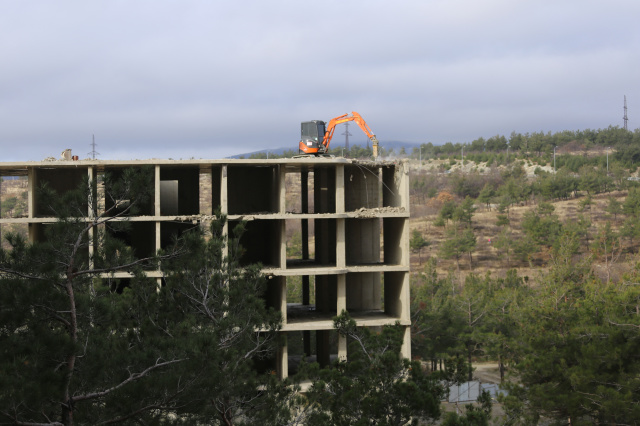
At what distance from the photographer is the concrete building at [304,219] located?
82.6 feet

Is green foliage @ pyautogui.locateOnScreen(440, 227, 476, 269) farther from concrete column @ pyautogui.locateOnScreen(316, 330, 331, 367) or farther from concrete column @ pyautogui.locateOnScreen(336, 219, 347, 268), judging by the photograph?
concrete column @ pyautogui.locateOnScreen(336, 219, 347, 268)

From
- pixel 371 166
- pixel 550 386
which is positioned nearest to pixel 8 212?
pixel 371 166

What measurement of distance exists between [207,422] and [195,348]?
2.19 metres

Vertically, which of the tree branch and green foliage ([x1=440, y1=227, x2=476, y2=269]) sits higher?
the tree branch

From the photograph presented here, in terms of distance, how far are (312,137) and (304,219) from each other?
3210mm

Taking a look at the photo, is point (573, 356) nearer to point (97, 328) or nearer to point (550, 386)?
point (550, 386)

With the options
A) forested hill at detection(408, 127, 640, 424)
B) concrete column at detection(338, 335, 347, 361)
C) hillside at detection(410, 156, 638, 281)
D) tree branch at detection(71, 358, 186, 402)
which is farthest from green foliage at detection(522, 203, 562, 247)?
tree branch at detection(71, 358, 186, 402)

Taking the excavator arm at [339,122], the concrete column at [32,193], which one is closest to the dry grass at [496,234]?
the excavator arm at [339,122]

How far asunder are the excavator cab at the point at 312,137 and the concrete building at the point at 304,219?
806 mm

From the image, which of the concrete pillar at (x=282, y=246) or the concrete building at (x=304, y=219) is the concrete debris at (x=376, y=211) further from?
the concrete pillar at (x=282, y=246)

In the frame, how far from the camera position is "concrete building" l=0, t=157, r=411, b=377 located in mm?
25188

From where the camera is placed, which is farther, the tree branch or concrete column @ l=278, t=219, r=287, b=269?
concrete column @ l=278, t=219, r=287, b=269

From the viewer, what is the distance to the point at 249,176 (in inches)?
1160

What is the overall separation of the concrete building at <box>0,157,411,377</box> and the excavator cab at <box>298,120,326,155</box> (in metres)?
0.81
